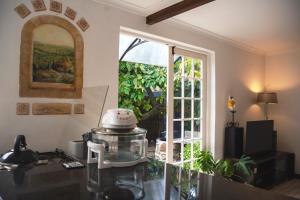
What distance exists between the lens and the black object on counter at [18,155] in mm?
1305

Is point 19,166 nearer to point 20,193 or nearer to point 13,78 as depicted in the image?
point 20,193

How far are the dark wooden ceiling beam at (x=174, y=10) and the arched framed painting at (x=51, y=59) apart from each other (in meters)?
0.76

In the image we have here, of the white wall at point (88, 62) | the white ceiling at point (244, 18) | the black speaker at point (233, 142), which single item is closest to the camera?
the white wall at point (88, 62)

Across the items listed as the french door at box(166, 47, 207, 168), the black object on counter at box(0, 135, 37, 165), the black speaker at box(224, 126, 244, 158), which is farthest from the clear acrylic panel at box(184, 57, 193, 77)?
the black object on counter at box(0, 135, 37, 165)

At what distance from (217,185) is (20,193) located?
0.79 metres

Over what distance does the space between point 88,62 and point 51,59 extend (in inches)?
11.9

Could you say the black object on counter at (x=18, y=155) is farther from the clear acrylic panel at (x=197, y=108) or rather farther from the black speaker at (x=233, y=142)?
the black speaker at (x=233, y=142)

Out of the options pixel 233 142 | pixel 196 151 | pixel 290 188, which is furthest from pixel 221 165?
pixel 290 188

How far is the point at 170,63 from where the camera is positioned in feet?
9.16

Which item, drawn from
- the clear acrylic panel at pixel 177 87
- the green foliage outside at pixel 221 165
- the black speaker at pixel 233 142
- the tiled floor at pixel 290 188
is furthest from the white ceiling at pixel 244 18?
the tiled floor at pixel 290 188

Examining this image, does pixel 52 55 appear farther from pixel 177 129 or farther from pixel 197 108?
pixel 197 108

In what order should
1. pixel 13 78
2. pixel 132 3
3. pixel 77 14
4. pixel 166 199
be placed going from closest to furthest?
pixel 166 199
pixel 13 78
pixel 77 14
pixel 132 3

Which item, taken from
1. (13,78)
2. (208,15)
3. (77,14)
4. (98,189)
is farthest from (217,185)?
(208,15)

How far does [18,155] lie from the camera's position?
4.38 ft
